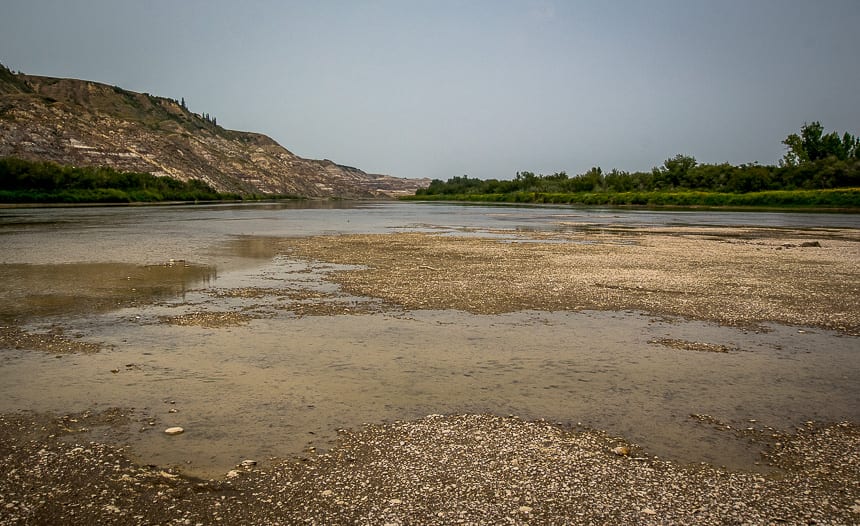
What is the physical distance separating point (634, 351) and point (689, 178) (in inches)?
6080

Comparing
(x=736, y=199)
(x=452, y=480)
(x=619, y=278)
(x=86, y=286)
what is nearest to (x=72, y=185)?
Result: (x=86, y=286)

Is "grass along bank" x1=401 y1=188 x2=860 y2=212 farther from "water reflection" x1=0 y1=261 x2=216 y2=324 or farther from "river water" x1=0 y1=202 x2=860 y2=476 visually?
"water reflection" x1=0 y1=261 x2=216 y2=324

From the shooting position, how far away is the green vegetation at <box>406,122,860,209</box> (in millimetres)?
103375

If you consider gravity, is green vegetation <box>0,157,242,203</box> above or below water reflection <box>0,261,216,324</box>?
above

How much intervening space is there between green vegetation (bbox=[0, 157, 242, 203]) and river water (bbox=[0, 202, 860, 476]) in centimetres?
11187

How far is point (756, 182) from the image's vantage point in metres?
122

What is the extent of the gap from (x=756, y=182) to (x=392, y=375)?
447ft

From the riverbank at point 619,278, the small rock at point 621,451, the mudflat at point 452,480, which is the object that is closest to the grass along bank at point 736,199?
the riverbank at point 619,278

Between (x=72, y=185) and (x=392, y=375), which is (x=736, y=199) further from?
(x=72, y=185)

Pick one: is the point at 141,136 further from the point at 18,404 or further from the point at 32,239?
the point at 18,404

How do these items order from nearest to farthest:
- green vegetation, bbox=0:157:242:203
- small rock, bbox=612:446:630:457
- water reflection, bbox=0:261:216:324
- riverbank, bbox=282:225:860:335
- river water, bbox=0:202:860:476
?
small rock, bbox=612:446:630:457, river water, bbox=0:202:860:476, water reflection, bbox=0:261:216:324, riverbank, bbox=282:225:860:335, green vegetation, bbox=0:157:242:203

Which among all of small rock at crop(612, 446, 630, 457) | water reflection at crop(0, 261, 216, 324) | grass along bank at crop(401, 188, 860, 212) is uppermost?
grass along bank at crop(401, 188, 860, 212)

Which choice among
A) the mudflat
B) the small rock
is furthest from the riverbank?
the small rock

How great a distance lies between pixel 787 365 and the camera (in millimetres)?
8781
